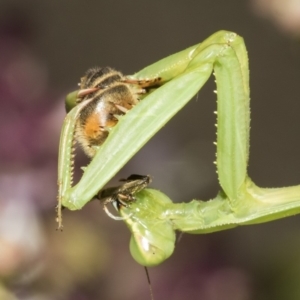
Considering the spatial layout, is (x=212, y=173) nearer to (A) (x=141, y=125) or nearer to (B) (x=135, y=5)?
(B) (x=135, y=5)

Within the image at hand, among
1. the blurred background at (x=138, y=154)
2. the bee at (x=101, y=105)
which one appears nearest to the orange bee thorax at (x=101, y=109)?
the bee at (x=101, y=105)

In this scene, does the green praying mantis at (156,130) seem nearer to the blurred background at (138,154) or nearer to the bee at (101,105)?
the bee at (101,105)

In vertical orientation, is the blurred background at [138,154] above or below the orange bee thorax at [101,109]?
below

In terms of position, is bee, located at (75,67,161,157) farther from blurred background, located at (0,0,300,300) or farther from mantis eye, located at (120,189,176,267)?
blurred background, located at (0,0,300,300)

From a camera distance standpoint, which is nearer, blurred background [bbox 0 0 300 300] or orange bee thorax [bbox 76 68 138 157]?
orange bee thorax [bbox 76 68 138 157]

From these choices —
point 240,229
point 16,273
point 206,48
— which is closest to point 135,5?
point 240,229

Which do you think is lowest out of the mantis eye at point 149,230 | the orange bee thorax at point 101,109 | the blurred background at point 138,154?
the blurred background at point 138,154

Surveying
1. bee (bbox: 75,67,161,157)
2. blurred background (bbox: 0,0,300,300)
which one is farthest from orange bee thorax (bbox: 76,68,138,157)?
blurred background (bbox: 0,0,300,300)

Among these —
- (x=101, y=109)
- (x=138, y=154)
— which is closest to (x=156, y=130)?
(x=101, y=109)

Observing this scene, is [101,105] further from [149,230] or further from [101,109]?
[149,230]
